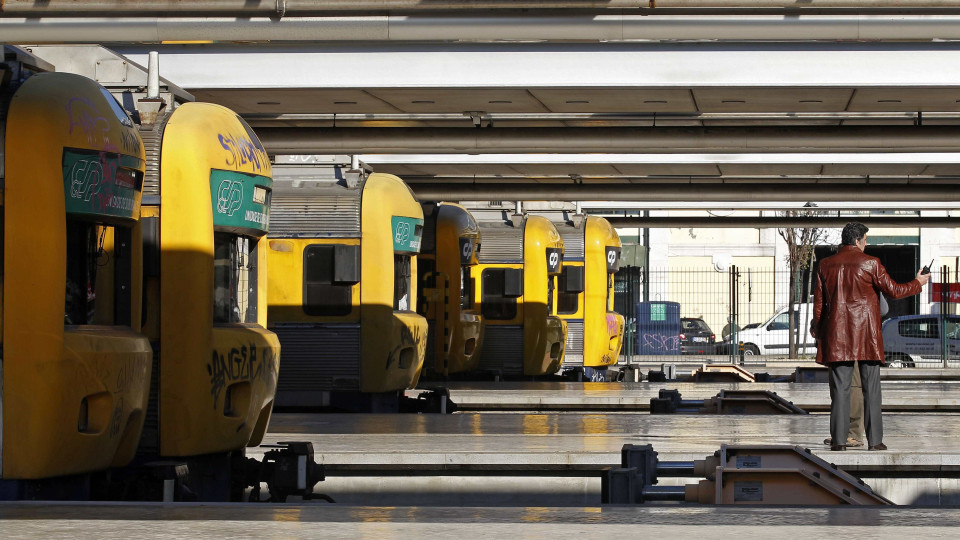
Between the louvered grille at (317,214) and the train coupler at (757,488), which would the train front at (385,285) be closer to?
the louvered grille at (317,214)

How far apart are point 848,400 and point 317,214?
19.8 ft

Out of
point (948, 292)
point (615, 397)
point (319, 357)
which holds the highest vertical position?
point (948, 292)

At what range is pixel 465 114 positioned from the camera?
1895cm

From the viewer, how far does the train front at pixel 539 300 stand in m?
21.7

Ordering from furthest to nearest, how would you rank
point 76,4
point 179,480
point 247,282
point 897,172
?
point 897,172, point 76,4, point 247,282, point 179,480

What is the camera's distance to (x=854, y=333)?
10367 mm

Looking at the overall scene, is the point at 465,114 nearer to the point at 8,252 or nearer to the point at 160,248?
the point at 160,248

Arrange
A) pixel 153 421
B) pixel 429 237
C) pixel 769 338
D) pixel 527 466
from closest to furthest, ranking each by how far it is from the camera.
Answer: pixel 153 421, pixel 527 466, pixel 429 237, pixel 769 338

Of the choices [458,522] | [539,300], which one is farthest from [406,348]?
[458,522]

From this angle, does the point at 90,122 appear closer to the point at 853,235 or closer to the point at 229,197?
the point at 229,197

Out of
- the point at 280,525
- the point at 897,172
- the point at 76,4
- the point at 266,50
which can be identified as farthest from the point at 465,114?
the point at 280,525

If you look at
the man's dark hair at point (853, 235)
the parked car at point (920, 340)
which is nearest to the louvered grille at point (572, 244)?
the parked car at point (920, 340)

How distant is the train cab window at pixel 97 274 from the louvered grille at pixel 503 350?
1396 cm

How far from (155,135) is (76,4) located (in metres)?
5.93
